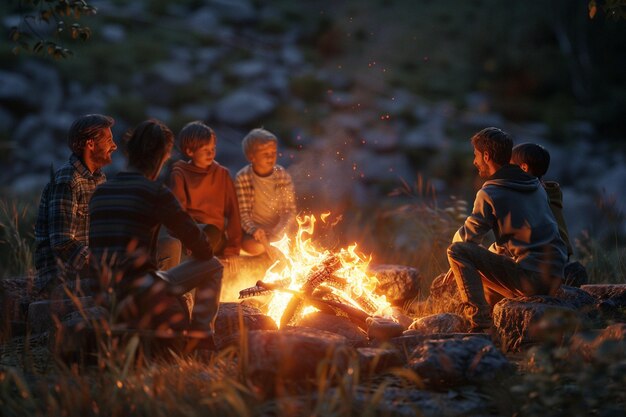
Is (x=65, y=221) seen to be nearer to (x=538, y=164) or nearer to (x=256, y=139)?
(x=256, y=139)

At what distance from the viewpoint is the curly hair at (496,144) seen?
18.9 feet

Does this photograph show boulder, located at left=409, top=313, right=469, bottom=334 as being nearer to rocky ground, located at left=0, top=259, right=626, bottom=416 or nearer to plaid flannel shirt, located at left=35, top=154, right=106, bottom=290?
rocky ground, located at left=0, top=259, right=626, bottom=416

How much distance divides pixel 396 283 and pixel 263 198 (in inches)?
72.7

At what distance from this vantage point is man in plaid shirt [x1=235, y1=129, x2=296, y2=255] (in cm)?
→ 771

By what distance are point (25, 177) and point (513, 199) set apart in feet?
56.1

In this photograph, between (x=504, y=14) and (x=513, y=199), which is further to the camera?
(x=504, y=14)

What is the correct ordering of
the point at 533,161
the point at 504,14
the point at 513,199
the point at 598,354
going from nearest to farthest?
the point at 598,354 → the point at 513,199 → the point at 533,161 → the point at 504,14

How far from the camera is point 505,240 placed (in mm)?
5777

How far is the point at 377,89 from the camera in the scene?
2714 cm

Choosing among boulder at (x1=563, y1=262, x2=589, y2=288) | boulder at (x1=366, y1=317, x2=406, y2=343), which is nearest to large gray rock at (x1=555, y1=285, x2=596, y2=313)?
boulder at (x1=563, y1=262, x2=589, y2=288)

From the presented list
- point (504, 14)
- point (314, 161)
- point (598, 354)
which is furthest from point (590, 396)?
point (504, 14)

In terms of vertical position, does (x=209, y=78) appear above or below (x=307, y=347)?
above

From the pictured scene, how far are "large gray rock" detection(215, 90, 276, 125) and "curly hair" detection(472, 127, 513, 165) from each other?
60.9 ft

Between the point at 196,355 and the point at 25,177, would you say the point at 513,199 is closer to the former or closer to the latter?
the point at 196,355
